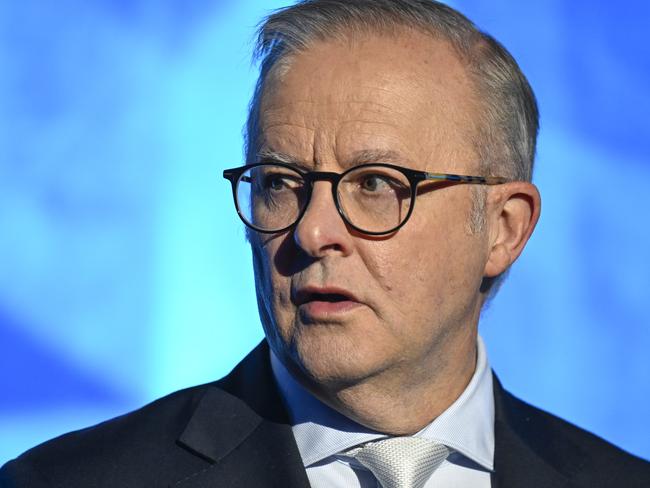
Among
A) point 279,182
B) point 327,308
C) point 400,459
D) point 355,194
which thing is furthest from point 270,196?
point 400,459

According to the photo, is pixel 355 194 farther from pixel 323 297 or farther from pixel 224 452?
pixel 224 452

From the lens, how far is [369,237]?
2.46 metres

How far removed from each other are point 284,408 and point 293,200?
1.63 ft

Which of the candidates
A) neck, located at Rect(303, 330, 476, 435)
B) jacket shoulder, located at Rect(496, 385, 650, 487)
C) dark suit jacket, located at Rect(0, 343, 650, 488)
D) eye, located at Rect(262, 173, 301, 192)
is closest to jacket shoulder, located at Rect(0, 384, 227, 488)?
dark suit jacket, located at Rect(0, 343, 650, 488)

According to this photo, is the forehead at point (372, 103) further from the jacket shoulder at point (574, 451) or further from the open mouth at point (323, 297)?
the jacket shoulder at point (574, 451)

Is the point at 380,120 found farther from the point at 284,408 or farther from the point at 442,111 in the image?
the point at 284,408

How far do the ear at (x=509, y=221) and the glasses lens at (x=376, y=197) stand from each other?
1.06 feet

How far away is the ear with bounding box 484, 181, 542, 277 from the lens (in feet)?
9.05

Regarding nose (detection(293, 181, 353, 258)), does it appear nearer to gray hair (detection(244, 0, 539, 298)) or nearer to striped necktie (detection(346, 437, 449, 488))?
gray hair (detection(244, 0, 539, 298))

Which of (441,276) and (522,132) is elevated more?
(522,132)

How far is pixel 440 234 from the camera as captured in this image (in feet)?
8.39

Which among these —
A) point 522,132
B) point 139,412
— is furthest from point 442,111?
point 139,412

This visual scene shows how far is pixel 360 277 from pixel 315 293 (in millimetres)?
105

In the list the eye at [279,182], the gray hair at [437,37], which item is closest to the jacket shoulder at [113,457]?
the eye at [279,182]
